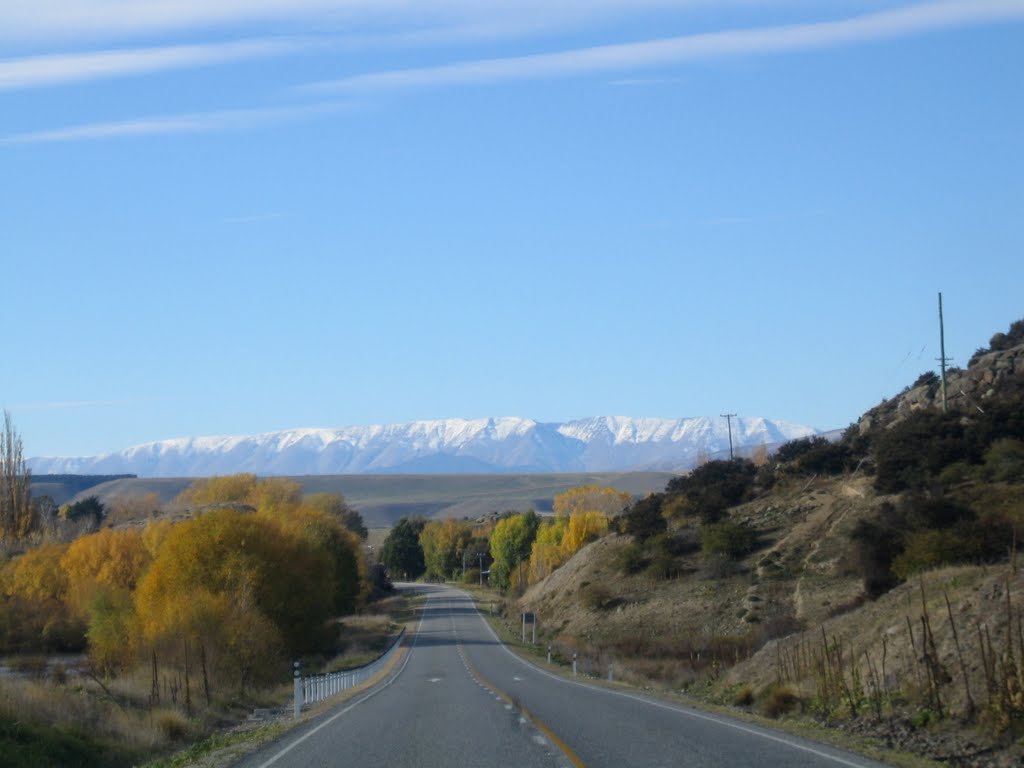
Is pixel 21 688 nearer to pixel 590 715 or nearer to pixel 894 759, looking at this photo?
pixel 590 715

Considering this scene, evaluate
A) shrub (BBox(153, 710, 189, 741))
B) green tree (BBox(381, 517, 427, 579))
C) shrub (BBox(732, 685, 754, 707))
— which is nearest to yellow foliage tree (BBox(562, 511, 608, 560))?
green tree (BBox(381, 517, 427, 579))

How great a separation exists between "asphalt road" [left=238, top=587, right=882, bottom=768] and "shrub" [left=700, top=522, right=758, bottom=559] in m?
40.3

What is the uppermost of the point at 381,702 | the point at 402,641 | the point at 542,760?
the point at 542,760

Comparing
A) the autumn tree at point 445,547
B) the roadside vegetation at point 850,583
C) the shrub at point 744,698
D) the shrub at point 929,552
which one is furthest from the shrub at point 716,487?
the autumn tree at point 445,547

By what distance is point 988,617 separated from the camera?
2289 centimetres

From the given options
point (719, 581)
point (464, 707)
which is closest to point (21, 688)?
point (464, 707)

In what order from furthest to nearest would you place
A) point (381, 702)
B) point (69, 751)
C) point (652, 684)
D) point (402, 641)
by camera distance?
point (402, 641) → point (652, 684) → point (381, 702) → point (69, 751)

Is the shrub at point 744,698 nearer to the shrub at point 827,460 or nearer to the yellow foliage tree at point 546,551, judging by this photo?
the shrub at point 827,460

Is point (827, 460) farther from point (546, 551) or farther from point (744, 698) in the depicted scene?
point (744, 698)

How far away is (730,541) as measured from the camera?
71.6 meters

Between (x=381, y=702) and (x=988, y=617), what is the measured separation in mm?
14048

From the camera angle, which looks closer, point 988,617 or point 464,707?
point 988,617

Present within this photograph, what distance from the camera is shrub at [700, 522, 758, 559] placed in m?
71.2

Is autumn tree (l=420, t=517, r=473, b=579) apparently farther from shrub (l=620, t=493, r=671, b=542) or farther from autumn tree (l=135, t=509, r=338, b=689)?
autumn tree (l=135, t=509, r=338, b=689)
